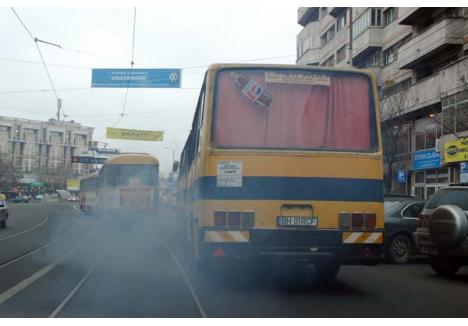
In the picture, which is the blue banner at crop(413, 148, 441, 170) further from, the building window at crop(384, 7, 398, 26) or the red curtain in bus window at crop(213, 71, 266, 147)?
the red curtain in bus window at crop(213, 71, 266, 147)

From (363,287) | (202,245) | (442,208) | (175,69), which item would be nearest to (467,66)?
(175,69)

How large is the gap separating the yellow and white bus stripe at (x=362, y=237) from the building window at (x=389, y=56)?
28.2 metres

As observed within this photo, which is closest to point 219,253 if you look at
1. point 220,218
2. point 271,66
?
point 220,218

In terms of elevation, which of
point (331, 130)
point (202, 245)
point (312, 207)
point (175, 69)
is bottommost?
point (202, 245)

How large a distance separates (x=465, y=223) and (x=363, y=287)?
83.7 inches

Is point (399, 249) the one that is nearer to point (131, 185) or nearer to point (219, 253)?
point (219, 253)

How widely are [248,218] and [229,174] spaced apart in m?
0.63

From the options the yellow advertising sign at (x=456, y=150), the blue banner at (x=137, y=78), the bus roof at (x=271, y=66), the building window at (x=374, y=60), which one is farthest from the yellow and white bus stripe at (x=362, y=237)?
the building window at (x=374, y=60)

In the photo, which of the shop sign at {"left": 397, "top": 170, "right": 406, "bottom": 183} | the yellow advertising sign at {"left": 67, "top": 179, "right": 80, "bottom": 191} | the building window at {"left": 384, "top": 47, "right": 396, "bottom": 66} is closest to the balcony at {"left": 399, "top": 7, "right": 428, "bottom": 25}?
the building window at {"left": 384, "top": 47, "right": 396, "bottom": 66}

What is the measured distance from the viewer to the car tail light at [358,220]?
24.2ft

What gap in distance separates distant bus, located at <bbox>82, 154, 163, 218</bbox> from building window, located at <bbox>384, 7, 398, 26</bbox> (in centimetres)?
1884

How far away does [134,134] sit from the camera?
44.7 metres

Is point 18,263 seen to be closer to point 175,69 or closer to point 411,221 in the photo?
point 411,221

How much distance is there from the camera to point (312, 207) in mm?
7332
